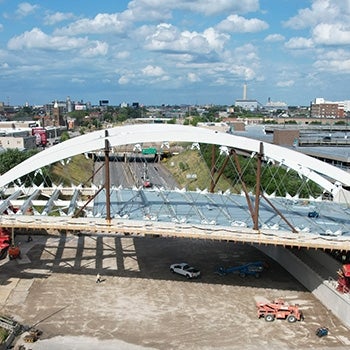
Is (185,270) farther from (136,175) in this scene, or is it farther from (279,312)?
(136,175)

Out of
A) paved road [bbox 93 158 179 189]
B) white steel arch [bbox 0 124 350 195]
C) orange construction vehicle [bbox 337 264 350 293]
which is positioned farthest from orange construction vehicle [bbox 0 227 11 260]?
paved road [bbox 93 158 179 189]

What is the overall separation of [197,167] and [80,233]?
56617 millimetres

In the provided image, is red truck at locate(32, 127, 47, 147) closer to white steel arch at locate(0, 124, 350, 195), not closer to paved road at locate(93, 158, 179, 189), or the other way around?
paved road at locate(93, 158, 179, 189)

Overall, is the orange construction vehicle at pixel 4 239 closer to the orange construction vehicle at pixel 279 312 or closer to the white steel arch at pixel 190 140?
the white steel arch at pixel 190 140

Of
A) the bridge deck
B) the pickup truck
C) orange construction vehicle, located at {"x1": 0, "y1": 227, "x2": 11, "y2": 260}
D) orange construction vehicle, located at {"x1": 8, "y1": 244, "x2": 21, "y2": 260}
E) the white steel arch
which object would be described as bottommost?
the pickup truck

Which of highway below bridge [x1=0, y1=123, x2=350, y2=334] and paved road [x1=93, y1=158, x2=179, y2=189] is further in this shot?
paved road [x1=93, y1=158, x2=179, y2=189]

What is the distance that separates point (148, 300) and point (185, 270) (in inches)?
224

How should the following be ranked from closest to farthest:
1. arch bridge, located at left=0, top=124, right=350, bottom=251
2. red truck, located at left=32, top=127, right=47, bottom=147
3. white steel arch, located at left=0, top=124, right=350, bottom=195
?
arch bridge, located at left=0, top=124, right=350, bottom=251 < white steel arch, located at left=0, top=124, right=350, bottom=195 < red truck, located at left=32, top=127, right=47, bottom=147

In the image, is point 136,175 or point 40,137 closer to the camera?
point 136,175

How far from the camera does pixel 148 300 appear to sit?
3638cm

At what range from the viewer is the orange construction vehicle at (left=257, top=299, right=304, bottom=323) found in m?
33.4

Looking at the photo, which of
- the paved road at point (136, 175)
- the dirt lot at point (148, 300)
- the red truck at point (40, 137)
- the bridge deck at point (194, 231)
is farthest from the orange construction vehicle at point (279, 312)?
the red truck at point (40, 137)

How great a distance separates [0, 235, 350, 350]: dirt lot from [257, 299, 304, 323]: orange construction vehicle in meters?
0.41

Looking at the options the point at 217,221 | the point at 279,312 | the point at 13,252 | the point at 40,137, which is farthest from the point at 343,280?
the point at 40,137
